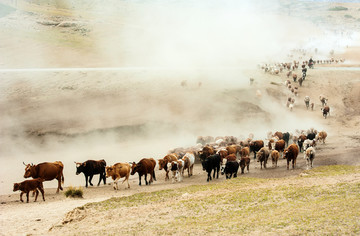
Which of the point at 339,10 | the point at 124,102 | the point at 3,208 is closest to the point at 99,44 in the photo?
the point at 124,102

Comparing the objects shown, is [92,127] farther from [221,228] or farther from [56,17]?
[56,17]

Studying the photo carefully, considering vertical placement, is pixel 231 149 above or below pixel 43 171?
above

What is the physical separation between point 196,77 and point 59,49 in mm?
23444

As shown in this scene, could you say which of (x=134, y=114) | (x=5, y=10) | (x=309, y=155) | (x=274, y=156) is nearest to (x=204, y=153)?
(x=274, y=156)

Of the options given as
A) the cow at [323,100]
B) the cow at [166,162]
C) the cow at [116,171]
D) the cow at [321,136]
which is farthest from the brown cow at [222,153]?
the cow at [323,100]

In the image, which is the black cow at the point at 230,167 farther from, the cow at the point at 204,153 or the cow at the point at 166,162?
the cow at the point at 204,153

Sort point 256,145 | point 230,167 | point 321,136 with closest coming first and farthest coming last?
1. point 230,167
2. point 256,145
3. point 321,136

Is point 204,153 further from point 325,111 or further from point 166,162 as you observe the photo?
point 325,111

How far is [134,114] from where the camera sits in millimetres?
33219

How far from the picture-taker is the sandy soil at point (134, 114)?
22.7m

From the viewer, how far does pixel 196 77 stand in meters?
43.2

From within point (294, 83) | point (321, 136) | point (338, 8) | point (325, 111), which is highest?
point (338, 8)

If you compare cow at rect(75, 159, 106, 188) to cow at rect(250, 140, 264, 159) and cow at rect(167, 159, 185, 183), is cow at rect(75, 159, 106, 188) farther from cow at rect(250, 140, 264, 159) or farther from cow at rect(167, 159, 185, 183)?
cow at rect(250, 140, 264, 159)

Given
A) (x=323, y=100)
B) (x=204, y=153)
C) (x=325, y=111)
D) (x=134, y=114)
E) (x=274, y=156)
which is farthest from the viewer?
(x=323, y=100)
